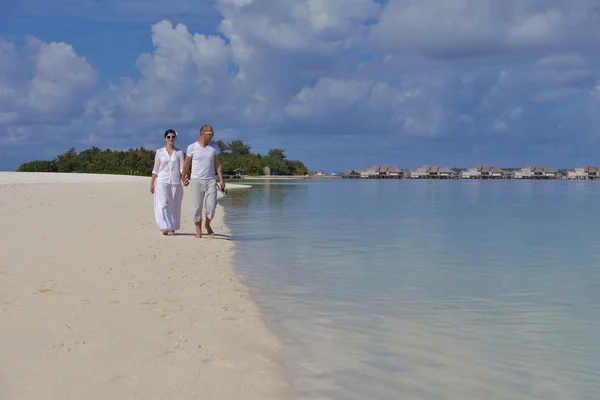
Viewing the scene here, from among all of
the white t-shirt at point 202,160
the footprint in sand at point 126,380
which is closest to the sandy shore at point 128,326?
the footprint in sand at point 126,380

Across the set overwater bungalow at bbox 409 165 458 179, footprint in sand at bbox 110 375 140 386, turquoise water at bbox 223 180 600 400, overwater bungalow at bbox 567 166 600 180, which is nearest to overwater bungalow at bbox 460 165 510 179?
overwater bungalow at bbox 409 165 458 179

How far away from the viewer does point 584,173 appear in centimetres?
16975

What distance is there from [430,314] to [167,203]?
7.28m

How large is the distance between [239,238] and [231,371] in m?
9.49

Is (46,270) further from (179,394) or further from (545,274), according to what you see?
(545,274)

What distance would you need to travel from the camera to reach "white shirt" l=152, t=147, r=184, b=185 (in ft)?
41.3

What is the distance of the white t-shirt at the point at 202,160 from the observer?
39.3 ft

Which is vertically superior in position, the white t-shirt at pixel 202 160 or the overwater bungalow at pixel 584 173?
the overwater bungalow at pixel 584 173

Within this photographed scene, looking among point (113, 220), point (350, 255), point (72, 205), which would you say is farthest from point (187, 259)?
point (72, 205)

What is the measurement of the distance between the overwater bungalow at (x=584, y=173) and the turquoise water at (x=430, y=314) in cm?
17015

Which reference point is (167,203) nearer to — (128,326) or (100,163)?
(128,326)

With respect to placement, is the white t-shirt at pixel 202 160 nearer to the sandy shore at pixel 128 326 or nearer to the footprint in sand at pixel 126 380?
the sandy shore at pixel 128 326

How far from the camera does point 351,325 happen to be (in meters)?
6.12

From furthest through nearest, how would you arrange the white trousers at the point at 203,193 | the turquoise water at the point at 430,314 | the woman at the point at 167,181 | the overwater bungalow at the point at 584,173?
the overwater bungalow at the point at 584,173
the woman at the point at 167,181
the white trousers at the point at 203,193
the turquoise water at the point at 430,314
